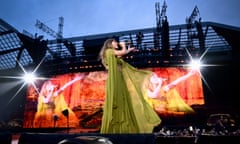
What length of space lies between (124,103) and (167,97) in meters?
14.9

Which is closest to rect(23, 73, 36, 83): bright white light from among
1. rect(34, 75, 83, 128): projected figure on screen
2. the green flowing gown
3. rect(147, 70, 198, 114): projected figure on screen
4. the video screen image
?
the video screen image

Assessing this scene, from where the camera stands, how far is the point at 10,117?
2406 cm

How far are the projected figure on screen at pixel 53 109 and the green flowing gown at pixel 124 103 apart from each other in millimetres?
16205

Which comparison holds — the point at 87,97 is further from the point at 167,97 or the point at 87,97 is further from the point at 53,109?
the point at 167,97

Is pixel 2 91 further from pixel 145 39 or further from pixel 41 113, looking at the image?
pixel 145 39

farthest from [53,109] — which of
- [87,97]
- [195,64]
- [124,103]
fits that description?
[124,103]

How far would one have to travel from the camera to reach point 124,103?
5.41 m

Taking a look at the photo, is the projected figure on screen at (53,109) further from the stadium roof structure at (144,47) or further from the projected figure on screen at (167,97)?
the projected figure on screen at (167,97)

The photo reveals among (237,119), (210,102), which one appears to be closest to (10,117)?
(210,102)

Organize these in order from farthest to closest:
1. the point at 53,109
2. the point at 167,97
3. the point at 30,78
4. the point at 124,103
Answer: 1. the point at 30,78
2. the point at 53,109
3. the point at 167,97
4. the point at 124,103

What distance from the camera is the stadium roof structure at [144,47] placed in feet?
67.5

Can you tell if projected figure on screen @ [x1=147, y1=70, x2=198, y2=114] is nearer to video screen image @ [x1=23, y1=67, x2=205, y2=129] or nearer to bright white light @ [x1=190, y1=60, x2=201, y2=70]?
video screen image @ [x1=23, y1=67, x2=205, y2=129]

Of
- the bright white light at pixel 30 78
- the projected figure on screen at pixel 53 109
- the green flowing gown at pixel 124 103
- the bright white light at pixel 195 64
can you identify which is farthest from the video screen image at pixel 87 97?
the green flowing gown at pixel 124 103

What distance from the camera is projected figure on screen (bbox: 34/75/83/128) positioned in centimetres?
2122
